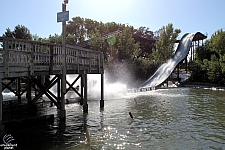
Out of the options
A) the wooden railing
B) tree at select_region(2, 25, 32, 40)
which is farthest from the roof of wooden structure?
the wooden railing

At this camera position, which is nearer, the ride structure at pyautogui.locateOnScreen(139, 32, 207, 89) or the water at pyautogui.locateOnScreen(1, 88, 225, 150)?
the water at pyautogui.locateOnScreen(1, 88, 225, 150)

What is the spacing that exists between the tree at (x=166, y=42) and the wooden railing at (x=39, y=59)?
39.7m

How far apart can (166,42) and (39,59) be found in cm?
4895

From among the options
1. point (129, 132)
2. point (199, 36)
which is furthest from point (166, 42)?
point (129, 132)

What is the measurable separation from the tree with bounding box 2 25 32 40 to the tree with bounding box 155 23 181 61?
31.0 meters

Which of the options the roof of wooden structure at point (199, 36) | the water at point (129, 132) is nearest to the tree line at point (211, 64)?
the roof of wooden structure at point (199, 36)

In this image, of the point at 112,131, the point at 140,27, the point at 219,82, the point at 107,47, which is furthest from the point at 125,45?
the point at 112,131

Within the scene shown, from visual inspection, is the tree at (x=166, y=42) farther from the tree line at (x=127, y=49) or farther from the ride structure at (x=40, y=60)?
the ride structure at (x=40, y=60)

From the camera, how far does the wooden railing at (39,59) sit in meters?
8.71

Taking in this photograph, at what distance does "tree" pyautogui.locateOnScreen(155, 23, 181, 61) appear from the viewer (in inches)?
2142

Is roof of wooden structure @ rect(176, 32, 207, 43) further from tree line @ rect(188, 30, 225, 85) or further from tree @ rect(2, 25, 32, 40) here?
tree @ rect(2, 25, 32, 40)

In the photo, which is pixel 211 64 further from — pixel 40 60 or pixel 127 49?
pixel 40 60

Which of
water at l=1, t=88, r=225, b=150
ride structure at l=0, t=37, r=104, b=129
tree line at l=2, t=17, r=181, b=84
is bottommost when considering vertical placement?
water at l=1, t=88, r=225, b=150

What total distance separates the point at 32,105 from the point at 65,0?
6.63m
